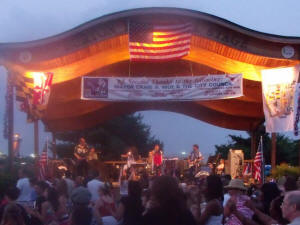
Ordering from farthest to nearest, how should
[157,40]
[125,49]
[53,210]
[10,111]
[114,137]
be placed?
1. [114,137]
2. [125,49]
3. [157,40]
4. [10,111]
5. [53,210]

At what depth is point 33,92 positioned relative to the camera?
16828 mm

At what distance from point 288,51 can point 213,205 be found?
12128 millimetres

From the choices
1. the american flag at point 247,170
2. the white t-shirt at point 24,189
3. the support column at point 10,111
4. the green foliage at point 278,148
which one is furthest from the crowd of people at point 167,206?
the green foliage at point 278,148

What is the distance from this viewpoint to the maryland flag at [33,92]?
16.7 meters

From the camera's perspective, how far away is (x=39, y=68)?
687 inches

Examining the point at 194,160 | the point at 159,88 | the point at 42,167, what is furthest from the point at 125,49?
the point at 194,160

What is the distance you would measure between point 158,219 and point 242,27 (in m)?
13.5

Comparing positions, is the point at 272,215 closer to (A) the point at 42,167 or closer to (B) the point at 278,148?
(A) the point at 42,167

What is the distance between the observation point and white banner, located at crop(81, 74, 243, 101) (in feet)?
55.8

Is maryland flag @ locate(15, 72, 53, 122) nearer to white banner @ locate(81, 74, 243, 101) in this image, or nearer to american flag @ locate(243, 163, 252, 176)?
white banner @ locate(81, 74, 243, 101)

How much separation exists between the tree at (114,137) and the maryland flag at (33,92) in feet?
66.5

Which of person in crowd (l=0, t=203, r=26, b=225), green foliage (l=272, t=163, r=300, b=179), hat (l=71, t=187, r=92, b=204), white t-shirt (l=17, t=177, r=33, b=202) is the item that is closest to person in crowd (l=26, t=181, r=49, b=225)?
hat (l=71, t=187, r=92, b=204)

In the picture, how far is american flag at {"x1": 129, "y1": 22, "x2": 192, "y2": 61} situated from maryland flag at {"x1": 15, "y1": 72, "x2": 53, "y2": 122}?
2953 millimetres

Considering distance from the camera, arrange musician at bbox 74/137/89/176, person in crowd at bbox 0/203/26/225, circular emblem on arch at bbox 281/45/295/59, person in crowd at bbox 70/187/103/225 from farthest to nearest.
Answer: musician at bbox 74/137/89/176, circular emblem on arch at bbox 281/45/295/59, person in crowd at bbox 70/187/103/225, person in crowd at bbox 0/203/26/225
